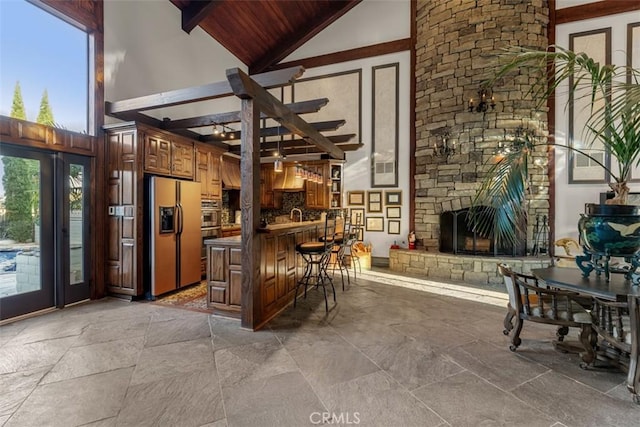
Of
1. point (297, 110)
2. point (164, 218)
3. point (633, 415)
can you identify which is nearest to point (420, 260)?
point (297, 110)

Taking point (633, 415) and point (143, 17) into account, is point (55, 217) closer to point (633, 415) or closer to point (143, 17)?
point (143, 17)

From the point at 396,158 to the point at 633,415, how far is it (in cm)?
525

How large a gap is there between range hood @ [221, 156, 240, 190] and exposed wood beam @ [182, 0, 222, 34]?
2.41 meters

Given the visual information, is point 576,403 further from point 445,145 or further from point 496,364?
point 445,145

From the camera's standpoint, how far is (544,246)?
5410 millimetres

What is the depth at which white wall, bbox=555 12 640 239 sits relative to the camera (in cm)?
520

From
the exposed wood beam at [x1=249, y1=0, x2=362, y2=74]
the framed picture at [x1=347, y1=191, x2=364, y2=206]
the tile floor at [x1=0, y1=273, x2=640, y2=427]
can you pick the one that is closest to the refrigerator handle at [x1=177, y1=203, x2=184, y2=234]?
the tile floor at [x1=0, y1=273, x2=640, y2=427]

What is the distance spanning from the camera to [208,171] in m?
5.40

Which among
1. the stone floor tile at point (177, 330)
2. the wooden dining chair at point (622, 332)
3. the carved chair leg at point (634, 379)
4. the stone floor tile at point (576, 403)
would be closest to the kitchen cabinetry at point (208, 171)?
the stone floor tile at point (177, 330)

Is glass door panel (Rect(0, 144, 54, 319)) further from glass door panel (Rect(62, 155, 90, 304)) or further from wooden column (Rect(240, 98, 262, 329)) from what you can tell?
wooden column (Rect(240, 98, 262, 329))

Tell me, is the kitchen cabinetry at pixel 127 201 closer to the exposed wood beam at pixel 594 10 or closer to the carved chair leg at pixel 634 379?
the carved chair leg at pixel 634 379

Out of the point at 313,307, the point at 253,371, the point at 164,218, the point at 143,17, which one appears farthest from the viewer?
the point at 143,17

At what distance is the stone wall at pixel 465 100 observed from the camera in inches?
A: 211

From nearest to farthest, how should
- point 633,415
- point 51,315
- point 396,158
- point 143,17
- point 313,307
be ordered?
point 633,415
point 51,315
point 313,307
point 143,17
point 396,158
